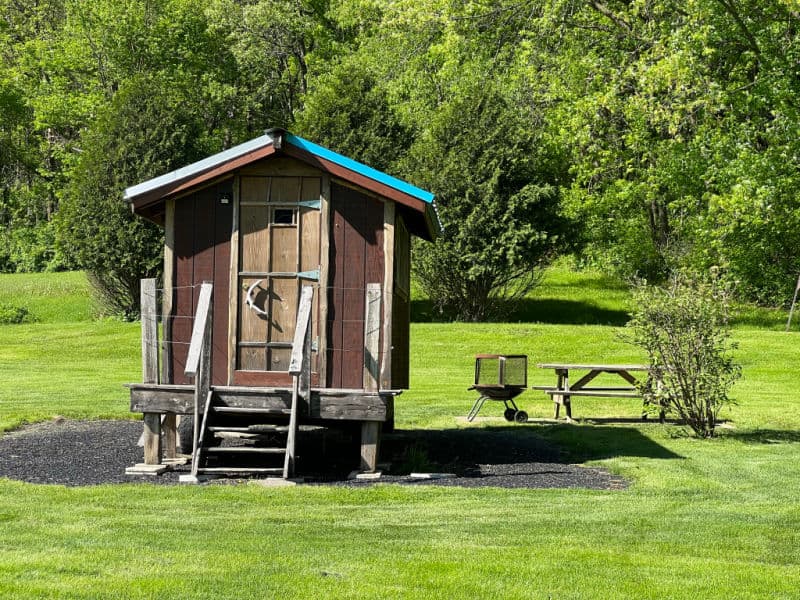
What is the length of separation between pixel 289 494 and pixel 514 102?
29.8m

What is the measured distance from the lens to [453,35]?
2520 centimetres

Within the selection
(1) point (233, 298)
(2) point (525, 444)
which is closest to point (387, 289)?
(1) point (233, 298)

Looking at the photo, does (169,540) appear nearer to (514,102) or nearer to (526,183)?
(526,183)

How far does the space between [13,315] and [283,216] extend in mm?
28008

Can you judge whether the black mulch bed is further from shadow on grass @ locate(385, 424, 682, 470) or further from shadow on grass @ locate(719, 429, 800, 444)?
shadow on grass @ locate(719, 429, 800, 444)

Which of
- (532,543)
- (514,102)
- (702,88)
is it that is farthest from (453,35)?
(532,543)

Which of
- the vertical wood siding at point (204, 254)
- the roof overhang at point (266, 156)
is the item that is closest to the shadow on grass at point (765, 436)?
the roof overhang at point (266, 156)

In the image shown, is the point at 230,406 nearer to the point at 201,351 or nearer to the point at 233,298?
the point at 201,351

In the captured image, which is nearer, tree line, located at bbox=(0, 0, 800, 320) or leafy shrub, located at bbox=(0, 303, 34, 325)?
tree line, located at bbox=(0, 0, 800, 320)

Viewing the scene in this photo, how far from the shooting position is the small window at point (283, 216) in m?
12.6

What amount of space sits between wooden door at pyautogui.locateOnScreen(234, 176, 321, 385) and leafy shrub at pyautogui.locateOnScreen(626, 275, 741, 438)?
5236 millimetres

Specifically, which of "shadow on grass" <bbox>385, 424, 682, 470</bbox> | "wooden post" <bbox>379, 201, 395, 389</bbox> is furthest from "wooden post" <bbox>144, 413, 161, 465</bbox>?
"shadow on grass" <bbox>385, 424, 682, 470</bbox>

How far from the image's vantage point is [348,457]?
14.0 meters

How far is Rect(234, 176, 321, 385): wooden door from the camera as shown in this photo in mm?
12562
